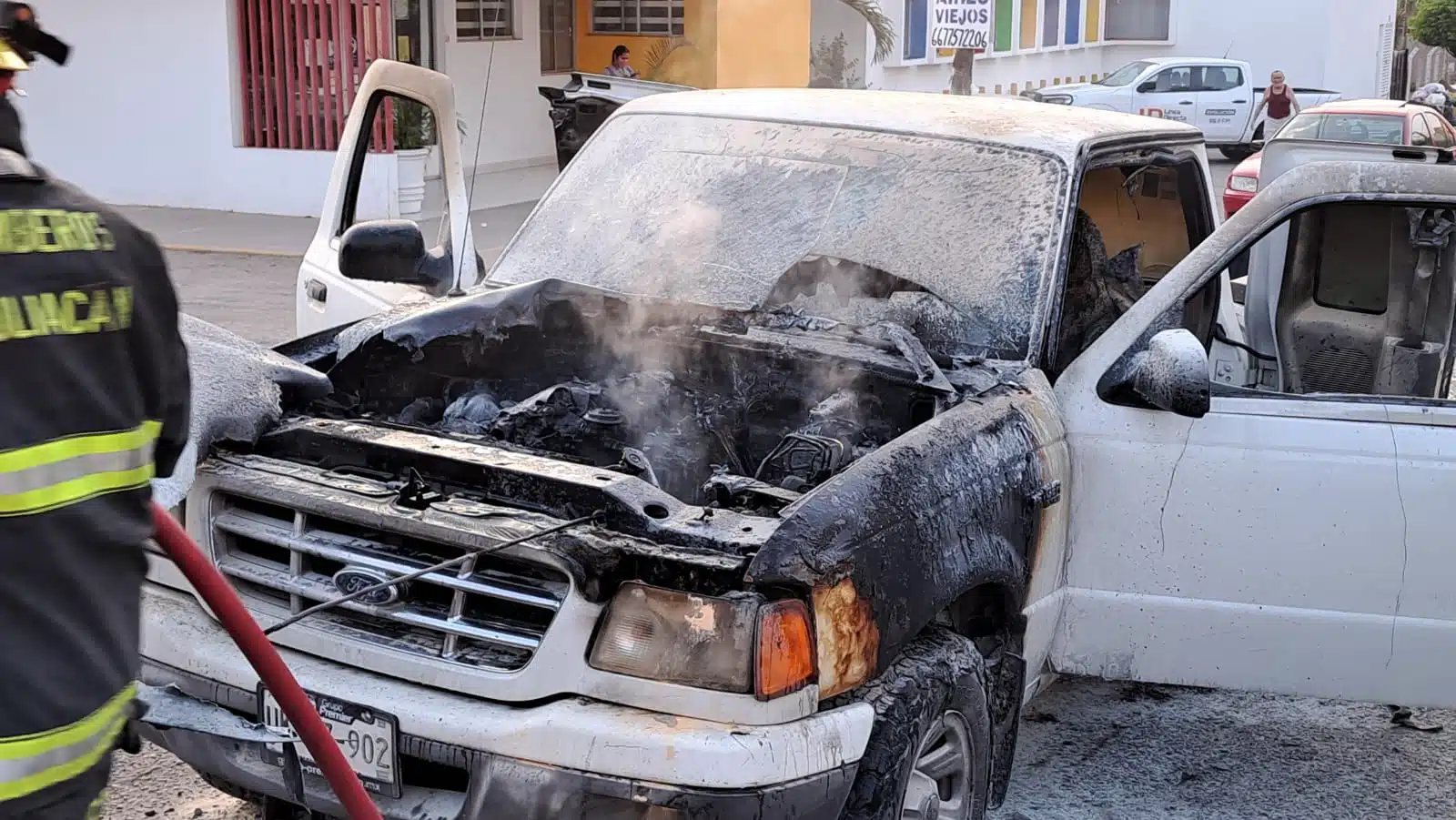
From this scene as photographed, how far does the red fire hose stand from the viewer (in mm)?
2135

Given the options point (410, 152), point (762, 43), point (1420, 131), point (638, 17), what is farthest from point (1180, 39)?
point (410, 152)

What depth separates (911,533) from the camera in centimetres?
314

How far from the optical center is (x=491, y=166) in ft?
61.9

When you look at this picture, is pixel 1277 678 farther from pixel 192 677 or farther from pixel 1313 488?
pixel 192 677

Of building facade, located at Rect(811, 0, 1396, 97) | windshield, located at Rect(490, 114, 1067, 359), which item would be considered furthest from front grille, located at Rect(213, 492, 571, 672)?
building facade, located at Rect(811, 0, 1396, 97)

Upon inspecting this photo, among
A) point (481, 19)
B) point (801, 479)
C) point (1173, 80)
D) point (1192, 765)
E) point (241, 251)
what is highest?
point (481, 19)

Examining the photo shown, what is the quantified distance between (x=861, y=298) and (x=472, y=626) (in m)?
1.64

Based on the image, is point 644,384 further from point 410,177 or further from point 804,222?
point 410,177

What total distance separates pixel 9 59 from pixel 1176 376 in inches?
103

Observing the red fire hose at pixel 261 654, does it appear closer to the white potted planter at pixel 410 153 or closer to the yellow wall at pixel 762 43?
the white potted planter at pixel 410 153

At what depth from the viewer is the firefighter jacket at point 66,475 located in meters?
1.74

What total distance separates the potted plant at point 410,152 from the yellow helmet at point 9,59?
13385 mm

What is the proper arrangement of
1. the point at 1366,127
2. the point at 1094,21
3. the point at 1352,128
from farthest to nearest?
1. the point at 1094,21
2. the point at 1352,128
3. the point at 1366,127

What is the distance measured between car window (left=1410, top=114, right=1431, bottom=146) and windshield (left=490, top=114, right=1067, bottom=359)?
1057 centimetres
